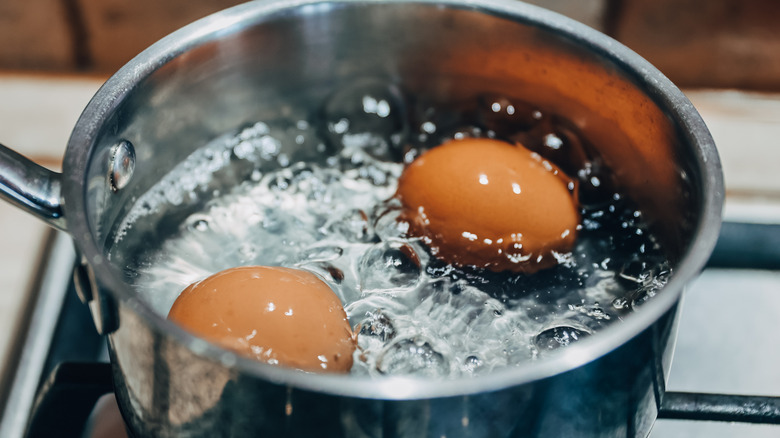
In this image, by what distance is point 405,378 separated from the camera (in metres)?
0.34

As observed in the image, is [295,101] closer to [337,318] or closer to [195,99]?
[195,99]

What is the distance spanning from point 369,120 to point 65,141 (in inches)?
16.9

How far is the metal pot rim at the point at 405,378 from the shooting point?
34 centimetres

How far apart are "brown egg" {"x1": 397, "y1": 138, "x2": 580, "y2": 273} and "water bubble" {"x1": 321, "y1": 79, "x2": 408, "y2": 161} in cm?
10

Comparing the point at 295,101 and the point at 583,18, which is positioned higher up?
the point at 583,18

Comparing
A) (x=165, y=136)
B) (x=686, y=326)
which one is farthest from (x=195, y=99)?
(x=686, y=326)

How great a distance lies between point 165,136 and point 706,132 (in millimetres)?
410

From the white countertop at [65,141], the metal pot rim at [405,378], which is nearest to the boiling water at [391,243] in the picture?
the metal pot rim at [405,378]

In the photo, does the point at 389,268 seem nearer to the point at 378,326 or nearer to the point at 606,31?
the point at 378,326

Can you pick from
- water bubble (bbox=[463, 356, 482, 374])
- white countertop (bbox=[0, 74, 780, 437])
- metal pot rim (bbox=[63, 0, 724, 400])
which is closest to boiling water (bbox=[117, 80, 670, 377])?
water bubble (bbox=[463, 356, 482, 374])

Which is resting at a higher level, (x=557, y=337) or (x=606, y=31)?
(x=606, y=31)

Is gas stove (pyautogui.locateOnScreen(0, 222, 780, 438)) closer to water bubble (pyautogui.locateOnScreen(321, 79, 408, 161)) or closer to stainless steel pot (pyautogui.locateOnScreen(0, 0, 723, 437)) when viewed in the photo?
stainless steel pot (pyautogui.locateOnScreen(0, 0, 723, 437))

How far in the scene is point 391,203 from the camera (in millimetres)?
649

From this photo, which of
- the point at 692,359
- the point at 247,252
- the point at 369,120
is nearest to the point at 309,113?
the point at 369,120
